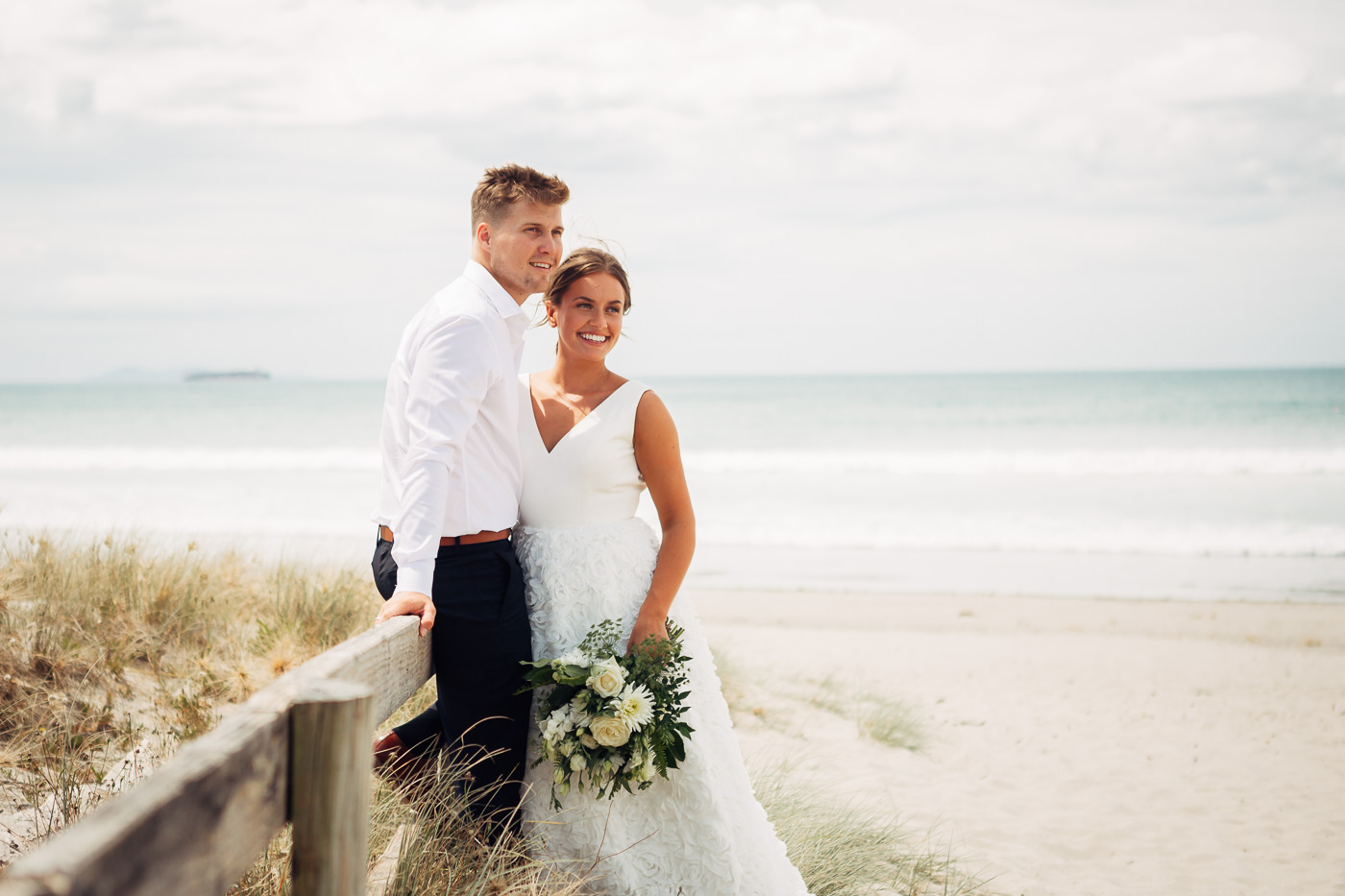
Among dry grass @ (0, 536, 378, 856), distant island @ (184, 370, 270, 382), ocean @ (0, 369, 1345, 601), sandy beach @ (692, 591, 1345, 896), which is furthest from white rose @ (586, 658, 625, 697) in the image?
distant island @ (184, 370, 270, 382)

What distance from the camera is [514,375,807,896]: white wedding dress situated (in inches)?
114

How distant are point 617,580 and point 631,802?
74 centimetres

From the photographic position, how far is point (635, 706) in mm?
2666

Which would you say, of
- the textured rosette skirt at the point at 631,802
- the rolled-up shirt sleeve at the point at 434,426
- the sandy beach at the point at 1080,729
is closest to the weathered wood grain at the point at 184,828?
the rolled-up shirt sleeve at the point at 434,426

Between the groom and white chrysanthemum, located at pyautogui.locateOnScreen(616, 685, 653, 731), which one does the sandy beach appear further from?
the groom

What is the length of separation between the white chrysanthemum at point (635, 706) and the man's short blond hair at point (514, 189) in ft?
5.57

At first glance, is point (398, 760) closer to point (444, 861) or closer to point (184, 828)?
point (444, 861)

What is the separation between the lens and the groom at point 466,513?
2629mm

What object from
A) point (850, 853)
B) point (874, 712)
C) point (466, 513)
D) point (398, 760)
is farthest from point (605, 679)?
point (874, 712)

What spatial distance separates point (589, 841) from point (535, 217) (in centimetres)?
213

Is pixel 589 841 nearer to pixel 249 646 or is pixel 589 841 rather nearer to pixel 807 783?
pixel 807 783

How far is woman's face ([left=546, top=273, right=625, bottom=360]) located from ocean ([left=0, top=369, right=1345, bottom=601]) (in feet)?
19.8

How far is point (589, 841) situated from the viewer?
2885mm

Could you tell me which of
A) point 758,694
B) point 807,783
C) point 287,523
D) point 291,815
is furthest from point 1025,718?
point 287,523
